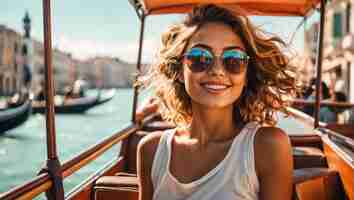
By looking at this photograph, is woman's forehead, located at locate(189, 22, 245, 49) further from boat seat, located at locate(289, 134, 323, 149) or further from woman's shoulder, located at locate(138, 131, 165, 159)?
boat seat, located at locate(289, 134, 323, 149)

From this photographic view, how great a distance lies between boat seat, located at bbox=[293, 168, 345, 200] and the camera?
1.87m

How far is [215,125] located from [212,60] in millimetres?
216

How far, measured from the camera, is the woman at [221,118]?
1.35m

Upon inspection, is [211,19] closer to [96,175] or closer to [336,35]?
[96,175]

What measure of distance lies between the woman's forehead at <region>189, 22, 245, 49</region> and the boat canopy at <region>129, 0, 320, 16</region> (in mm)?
1764

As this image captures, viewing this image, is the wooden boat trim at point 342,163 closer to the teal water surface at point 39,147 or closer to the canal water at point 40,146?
the canal water at point 40,146

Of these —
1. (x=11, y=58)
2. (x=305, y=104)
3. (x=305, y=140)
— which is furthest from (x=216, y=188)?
(x=11, y=58)

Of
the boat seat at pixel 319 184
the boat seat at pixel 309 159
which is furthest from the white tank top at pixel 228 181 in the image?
the boat seat at pixel 309 159

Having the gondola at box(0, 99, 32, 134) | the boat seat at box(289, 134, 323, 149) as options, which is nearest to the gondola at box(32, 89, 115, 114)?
the gondola at box(0, 99, 32, 134)

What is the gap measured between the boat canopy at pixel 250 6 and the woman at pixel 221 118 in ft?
5.52

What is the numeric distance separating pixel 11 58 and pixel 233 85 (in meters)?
49.9

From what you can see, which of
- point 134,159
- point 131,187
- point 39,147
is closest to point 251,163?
point 131,187

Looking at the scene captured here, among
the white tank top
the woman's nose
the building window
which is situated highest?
the building window

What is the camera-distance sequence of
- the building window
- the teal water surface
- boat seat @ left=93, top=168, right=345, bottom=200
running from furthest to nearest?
the building window → the teal water surface → boat seat @ left=93, top=168, right=345, bottom=200
